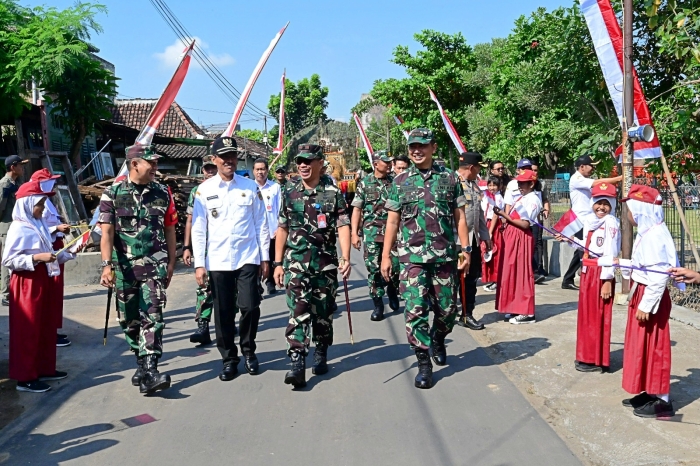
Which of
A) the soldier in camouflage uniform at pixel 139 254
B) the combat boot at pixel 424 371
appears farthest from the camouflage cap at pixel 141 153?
the combat boot at pixel 424 371

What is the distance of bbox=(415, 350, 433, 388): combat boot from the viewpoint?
5.61 m

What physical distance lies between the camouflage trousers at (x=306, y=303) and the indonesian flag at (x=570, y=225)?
2863mm

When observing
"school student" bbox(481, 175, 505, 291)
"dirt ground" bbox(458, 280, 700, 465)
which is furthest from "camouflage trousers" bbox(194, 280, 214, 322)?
"school student" bbox(481, 175, 505, 291)

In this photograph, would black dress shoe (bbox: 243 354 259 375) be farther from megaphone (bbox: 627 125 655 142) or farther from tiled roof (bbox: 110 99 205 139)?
tiled roof (bbox: 110 99 205 139)

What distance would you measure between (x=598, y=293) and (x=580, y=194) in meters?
2.29

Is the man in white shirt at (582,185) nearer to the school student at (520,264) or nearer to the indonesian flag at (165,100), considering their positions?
the school student at (520,264)

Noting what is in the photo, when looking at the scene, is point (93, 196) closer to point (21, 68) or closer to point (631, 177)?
point (21, 68)

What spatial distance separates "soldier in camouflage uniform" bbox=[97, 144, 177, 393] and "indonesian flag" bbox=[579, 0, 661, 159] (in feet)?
16.0

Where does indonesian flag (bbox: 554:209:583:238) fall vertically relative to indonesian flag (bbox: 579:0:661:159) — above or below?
below

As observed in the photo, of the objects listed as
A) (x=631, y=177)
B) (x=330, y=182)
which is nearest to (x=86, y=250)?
(x=330, y=182)

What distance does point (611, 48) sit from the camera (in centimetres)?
756

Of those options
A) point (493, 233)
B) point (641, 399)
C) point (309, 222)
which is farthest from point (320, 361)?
point (493, 233)

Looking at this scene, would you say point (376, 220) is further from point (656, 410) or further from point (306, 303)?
point (656, 410)

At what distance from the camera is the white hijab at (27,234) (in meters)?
5.84
